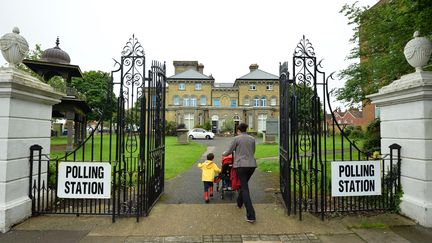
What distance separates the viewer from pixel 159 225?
4562mm

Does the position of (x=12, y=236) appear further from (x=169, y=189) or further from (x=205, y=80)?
(x=205, y=80)

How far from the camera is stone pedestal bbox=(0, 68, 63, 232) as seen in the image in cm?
425

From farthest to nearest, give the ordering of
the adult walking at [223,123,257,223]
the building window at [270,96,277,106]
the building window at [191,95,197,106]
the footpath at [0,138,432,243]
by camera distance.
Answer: the building window at [270,96,277,106] < the building window at [191,95,197,106] < the adult walking at [223,123,257,223] < the footpath at [0,138,432,243]

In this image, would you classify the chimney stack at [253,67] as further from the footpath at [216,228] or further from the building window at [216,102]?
the footpath at [216,228]

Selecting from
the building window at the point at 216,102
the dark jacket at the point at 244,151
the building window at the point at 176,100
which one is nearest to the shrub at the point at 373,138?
the dark jacket at the point at 244,151

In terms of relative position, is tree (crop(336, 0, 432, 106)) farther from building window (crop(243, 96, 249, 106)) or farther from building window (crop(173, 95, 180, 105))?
building window (crop(173, 95, 180, 105))

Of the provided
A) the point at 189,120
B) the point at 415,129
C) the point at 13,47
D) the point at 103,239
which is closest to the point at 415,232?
the point at 415,129

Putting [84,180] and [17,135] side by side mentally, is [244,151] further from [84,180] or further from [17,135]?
[17,135]

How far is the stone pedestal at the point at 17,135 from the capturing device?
4.25 m

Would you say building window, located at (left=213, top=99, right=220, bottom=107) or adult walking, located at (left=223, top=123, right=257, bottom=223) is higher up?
building window, located at (left=213, top=99, right=220, bottom=107)

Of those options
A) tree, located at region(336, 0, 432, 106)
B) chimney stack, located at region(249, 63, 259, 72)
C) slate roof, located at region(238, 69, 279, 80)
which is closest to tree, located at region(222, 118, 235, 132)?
slate roof, located at region(238, 69, 279, 80)

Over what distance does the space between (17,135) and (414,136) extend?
690 cm

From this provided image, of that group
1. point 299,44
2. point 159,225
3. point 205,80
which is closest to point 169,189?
point 159,225

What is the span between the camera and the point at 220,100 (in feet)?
169
